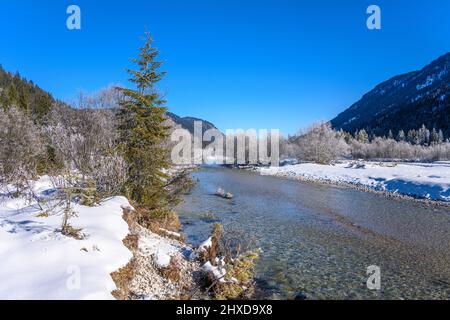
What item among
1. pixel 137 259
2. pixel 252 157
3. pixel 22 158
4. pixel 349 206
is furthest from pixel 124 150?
pixel 252 157

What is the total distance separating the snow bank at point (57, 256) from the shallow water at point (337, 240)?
560 cm

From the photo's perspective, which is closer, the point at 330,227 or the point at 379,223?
the point at 330,227

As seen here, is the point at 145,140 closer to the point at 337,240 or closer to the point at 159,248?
the point at 159,248

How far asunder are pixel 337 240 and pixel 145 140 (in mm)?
12408

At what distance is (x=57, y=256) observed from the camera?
791 cm

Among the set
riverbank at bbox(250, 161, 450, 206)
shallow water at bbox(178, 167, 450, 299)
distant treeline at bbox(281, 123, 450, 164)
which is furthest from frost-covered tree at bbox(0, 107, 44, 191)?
distant treeline at bbox(281, 123, 450, 164)

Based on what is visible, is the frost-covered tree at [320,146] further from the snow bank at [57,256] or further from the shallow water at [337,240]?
A: the snow bank at [57,256]

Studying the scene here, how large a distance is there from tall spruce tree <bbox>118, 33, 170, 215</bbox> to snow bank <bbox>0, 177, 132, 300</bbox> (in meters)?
5.57

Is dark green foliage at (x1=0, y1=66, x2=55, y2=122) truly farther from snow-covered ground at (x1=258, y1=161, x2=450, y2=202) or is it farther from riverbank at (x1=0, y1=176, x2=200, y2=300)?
snow-covered ground at (x1=258, y1=161, x2=450, y2=202)

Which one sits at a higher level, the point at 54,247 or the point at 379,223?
the point at 54,247

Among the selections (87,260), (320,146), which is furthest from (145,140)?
(320,146)

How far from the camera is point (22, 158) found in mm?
22750
